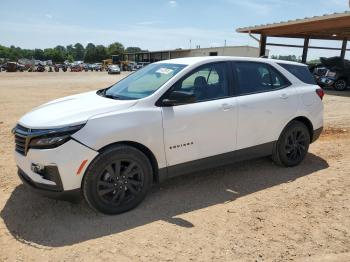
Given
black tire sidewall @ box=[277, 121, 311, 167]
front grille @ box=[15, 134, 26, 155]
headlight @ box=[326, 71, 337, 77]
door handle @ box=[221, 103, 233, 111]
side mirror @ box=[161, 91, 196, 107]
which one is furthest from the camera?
headlight @ box=[326, 71, 337, 77]

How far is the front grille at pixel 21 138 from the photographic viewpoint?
146 inches

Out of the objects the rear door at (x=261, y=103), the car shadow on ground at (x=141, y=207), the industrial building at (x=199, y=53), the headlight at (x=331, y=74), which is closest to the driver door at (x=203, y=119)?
the rear door at (x=261, y=103)

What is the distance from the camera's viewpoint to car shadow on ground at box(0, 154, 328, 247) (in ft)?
11.9

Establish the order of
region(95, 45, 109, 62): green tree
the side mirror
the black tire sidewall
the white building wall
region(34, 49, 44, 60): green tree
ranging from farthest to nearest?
region(34, 49, 44, 60): green tree < region(95, 45, 109, 62): green tree < the white building wall < the black tire sidewall < the side mirror

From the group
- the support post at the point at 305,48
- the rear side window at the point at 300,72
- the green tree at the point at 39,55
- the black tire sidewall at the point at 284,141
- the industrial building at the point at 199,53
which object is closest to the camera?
the black tire sidewall at the point at 284,141

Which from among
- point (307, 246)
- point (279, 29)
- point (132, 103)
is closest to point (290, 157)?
point (307, 246)

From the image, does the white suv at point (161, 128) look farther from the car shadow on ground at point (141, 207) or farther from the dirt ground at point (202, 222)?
the dirt ground at point (202, 222)

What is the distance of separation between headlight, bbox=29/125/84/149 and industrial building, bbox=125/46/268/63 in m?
33.3

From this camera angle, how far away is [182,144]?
4.24 meters

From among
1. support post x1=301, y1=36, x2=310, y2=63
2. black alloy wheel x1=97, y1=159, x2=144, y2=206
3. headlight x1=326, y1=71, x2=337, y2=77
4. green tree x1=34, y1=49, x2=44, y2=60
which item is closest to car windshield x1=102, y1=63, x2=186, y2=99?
black alloy wheel x1=97, y1=159, x2=144, y2=206

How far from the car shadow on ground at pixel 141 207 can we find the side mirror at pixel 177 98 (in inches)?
47.2

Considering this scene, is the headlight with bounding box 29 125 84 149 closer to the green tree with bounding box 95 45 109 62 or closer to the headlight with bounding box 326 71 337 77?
the headlight with bounding box 326 71 337 77

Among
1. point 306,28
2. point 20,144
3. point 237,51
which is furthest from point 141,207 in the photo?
point 237,51

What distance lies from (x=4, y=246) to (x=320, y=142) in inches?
232
